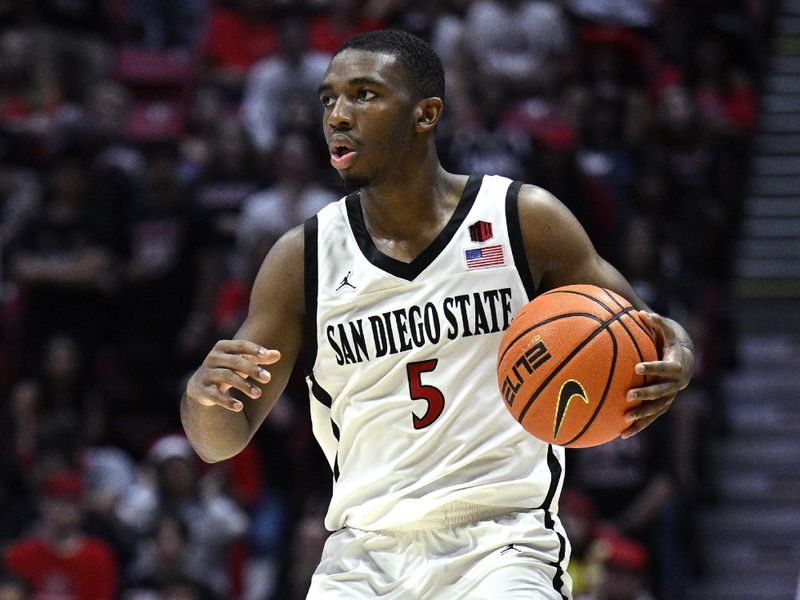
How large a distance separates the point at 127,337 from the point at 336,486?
5.53m

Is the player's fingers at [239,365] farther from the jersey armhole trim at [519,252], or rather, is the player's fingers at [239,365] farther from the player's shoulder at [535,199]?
the player's shoulder at [535,199]

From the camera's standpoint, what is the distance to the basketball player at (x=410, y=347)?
417cm

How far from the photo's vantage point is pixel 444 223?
455 centimetres

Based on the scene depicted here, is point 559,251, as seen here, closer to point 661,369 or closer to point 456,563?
point 661,369

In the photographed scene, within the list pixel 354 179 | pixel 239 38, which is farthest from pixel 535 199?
pixel 239 38

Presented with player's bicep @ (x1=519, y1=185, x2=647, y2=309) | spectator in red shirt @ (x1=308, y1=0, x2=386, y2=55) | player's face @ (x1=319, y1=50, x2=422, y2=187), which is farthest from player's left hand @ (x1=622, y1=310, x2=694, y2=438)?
spectator in red shirt @ (x1=308, y1=0, x2=386, y2=55)

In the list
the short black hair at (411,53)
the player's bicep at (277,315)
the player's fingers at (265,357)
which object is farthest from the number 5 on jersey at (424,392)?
the short black hair at (411,53)

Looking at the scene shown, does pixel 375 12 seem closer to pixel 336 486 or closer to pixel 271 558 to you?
pixel 271 558

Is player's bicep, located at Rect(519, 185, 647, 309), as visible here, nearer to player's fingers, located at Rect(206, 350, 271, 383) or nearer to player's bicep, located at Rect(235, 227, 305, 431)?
player's bicep, located at Rect(235, 227, 305, 431)

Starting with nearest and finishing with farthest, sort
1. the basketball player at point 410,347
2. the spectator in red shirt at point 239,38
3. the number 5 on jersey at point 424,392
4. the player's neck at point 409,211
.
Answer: the basketball player at point 410,347, the number 5 on jersey at point 424,392, the player's neck at point 409,211, the spectator in red shirt at point 239,38

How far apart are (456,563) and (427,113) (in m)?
1.52

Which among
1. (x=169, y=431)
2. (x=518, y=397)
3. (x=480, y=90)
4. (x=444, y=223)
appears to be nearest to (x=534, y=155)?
(x=480, y=90)

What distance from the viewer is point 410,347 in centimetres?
435

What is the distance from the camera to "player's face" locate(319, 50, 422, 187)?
4375 mm
